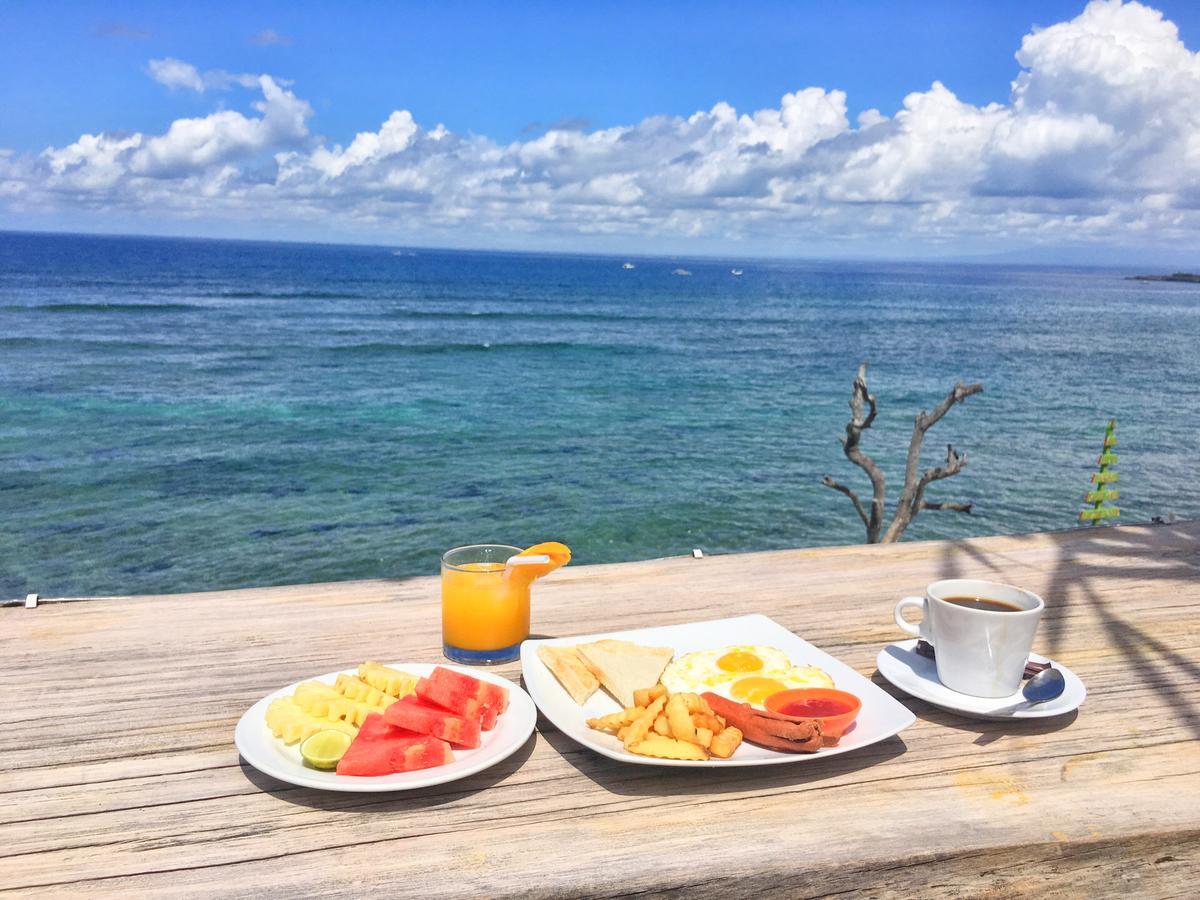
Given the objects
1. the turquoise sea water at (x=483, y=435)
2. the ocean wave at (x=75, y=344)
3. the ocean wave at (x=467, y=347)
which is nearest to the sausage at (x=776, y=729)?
the turquoise sea water at (x=483, y=435)

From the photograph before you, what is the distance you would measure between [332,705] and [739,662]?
27.5 inches

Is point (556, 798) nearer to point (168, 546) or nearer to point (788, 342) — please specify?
point (168, 546)

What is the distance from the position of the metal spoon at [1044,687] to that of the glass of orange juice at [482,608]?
35.2 inches

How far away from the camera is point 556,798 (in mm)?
1317

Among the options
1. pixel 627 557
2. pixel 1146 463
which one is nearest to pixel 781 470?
pixel 627 557

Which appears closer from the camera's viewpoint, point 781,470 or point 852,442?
point 852,442

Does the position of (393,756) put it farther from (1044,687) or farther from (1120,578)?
(1120,578)

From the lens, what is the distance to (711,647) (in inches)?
68.4

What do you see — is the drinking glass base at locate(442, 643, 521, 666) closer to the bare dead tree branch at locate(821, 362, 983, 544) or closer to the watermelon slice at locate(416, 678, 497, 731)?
the watermelon slice at locate(416, 678, 497, 731)

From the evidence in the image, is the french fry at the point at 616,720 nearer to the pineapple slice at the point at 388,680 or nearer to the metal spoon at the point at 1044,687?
the pineapple slice at the point at 388,680

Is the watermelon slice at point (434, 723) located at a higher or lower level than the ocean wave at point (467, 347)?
higher

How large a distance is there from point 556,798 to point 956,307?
66.3 metres

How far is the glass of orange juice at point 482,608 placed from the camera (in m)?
1.72

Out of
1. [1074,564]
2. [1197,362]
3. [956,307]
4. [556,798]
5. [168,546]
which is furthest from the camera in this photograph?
[956,307]
